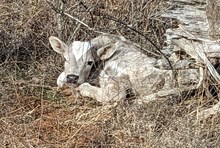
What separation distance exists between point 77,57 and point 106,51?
0.32 metres

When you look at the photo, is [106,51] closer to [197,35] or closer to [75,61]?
[75,61]

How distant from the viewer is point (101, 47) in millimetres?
7262

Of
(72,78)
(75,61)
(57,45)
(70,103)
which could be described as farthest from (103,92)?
(57,45)

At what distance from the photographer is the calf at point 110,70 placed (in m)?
6.55

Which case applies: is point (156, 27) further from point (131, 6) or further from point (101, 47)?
point (101, 47)

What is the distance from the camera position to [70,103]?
21.9 ft

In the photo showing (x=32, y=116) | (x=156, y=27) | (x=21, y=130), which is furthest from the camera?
(x=156, y=27)

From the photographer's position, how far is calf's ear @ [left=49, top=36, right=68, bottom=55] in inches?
286

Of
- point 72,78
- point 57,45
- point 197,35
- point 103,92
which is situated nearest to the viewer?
point 197,35

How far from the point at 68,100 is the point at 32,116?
61 centimetres

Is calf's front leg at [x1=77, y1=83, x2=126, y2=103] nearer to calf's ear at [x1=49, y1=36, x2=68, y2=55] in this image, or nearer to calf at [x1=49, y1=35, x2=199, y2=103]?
calf at [x1=49, y1=35, x2=199, y2=103]

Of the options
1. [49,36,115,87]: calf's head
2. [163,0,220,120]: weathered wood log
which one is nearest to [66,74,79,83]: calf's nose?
[49,36,115,87]: calf's head

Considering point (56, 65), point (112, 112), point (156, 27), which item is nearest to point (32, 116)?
point (112, 112)

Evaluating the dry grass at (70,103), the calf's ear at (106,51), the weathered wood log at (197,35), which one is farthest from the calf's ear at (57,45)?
the weathered wood log at (197,35)
